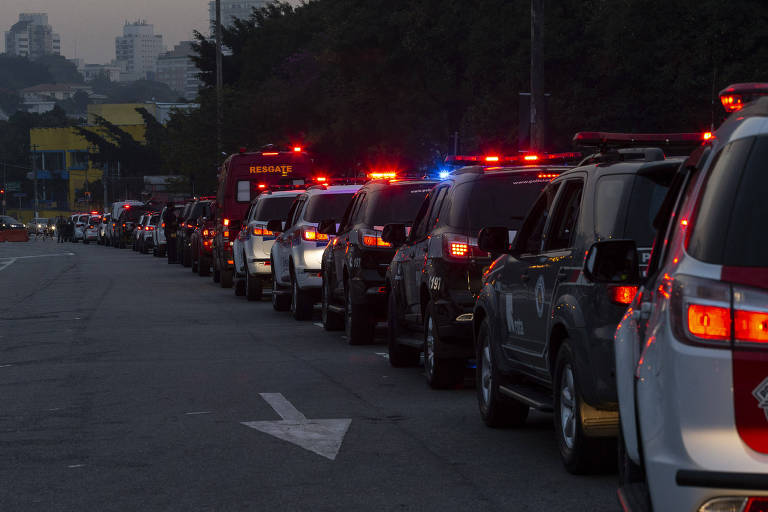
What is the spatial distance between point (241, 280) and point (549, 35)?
524 inches

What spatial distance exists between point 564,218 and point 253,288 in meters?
17.5

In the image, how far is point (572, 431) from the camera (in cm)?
839

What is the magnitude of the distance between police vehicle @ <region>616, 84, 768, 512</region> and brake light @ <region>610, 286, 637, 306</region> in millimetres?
2467

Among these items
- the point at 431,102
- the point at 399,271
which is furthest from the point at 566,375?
the point at 431,102

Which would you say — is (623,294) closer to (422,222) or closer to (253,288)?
(422,222)

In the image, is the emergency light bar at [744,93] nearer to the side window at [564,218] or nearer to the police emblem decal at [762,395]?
the police emblem decal at [762,395]

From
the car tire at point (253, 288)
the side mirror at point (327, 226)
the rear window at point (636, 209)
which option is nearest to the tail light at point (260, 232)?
the car tire at point (253, 288)

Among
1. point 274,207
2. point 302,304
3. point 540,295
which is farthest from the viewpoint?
point 274,207

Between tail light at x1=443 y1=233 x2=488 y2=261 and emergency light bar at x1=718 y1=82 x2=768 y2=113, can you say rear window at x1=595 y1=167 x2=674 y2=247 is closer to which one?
emergency light bar at x1=718 y1=82 x2=768 y2=113

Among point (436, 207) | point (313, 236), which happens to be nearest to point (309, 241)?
point (313, 236)

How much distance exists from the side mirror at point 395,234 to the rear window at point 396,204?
75.0 inches

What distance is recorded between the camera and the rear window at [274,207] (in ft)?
87.9

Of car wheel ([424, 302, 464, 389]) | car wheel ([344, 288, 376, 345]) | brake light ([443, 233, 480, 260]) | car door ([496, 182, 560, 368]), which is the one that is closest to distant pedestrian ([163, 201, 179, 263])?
car wheel ([344, 288, 376, 345])

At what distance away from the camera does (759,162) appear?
499 cm
